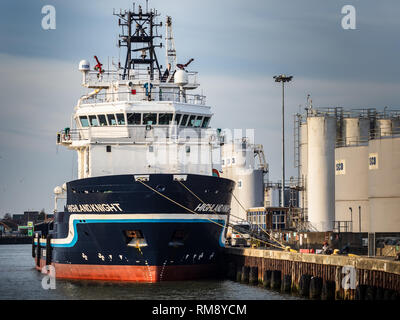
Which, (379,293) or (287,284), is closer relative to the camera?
(379,293)

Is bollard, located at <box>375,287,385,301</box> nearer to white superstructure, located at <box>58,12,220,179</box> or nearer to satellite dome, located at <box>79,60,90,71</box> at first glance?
white superstructure, located at <box>58,12,220,179</box>

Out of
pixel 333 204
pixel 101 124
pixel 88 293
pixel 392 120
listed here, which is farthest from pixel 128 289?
pixel 392 120

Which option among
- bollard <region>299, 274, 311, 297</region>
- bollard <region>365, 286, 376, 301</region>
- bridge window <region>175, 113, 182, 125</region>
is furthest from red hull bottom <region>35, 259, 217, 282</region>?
bollard <region>365, 286, 376, 301</region>

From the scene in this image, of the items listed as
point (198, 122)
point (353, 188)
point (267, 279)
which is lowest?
point (267, 279)

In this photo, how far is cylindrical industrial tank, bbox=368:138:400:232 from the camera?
4534cm

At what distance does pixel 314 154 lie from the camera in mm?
59156

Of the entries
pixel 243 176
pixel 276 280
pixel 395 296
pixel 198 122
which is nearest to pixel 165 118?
pixel 198 122

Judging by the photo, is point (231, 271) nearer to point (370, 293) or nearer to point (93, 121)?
point (93, 121)

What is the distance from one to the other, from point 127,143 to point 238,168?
38920 mm

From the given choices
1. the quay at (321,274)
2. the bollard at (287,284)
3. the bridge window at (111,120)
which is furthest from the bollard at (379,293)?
the bridge window at (111,120)

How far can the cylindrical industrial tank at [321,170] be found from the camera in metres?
58.4

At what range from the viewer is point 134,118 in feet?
140

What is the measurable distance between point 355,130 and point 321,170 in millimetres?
4103

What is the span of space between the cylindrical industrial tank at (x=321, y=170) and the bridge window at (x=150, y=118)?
65.2ft
